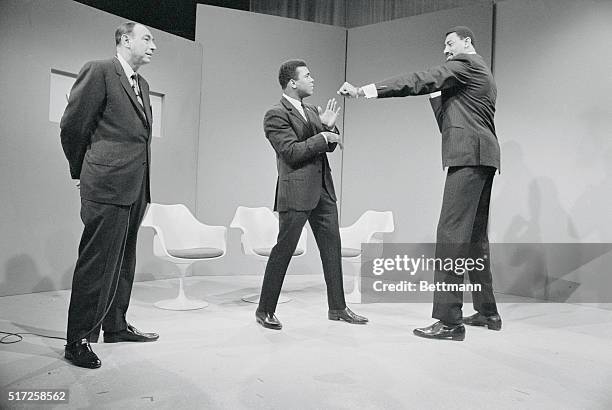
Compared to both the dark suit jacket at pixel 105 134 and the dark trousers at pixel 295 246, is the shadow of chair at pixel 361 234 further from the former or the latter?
the dark suit jacket at pixel 105 134

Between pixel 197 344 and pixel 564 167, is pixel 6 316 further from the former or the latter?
pixel 564 167

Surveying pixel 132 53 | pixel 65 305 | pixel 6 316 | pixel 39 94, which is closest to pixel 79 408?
pixel 132 53

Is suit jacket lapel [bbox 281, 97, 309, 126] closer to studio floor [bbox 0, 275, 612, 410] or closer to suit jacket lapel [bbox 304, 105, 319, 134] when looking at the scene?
suit jacket lapel [bbox 304, 105, 319, 134]

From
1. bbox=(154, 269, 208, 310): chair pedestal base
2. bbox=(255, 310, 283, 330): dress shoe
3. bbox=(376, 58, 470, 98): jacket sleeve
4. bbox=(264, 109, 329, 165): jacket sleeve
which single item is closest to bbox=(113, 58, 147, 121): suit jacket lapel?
bbox=(264, 109, 329, 165): jacket sleeve

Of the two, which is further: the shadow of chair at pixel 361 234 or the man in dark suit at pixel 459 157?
the shadow of chair at pixel 361 234

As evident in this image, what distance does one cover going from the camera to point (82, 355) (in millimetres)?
2615

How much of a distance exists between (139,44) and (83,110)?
0.50m

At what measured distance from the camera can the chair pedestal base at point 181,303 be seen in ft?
13.5

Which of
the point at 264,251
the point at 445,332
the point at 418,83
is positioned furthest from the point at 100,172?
the point at 445,332

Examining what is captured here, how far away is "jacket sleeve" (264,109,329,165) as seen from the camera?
3.39 m

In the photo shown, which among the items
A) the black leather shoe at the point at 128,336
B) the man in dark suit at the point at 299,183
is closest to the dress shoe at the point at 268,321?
the man in dark suit at the point at 299,183

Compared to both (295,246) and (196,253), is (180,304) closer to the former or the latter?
(196,253)

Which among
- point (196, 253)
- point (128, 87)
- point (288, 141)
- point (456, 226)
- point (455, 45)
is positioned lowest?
point (196, 253)

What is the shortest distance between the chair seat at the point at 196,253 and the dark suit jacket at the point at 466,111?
187 centimetres
